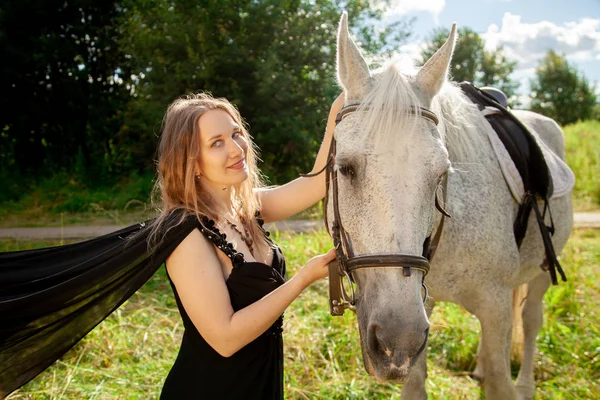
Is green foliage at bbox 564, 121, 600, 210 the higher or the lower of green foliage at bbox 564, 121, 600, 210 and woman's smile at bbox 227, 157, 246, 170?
the lower

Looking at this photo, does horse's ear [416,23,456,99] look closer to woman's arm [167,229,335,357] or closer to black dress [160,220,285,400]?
woman's arm [167,229,335,357]

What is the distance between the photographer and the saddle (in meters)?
2.55

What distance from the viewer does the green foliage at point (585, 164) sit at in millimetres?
11203

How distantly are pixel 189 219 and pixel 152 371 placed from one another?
2115 mm

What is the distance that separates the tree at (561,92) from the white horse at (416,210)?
3163 cm

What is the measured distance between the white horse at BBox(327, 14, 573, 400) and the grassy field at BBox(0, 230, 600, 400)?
38.0 inches

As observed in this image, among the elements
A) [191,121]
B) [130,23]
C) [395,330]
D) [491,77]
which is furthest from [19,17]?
[491,77]

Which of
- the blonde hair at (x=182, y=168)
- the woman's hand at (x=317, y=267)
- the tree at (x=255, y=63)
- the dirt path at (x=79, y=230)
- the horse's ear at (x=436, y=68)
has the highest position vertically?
the tree at (x=255, y=63)

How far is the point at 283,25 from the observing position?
11.3 meters

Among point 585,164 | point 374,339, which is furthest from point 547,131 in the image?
point 585,164

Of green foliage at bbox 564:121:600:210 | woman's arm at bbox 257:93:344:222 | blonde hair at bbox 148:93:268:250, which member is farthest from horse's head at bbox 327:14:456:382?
green foliage at bbox 564:121:600:210

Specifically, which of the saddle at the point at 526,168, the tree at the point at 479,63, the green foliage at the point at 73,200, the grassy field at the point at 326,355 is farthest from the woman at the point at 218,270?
the tree at the point at 479,63

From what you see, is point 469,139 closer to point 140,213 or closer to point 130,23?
point 140,213

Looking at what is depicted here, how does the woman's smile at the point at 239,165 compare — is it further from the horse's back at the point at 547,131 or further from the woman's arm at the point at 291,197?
the horse's back at the point at 547,131
